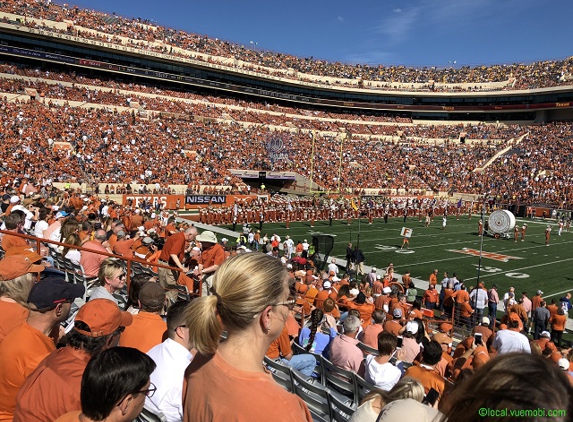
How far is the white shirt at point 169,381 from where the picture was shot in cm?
301

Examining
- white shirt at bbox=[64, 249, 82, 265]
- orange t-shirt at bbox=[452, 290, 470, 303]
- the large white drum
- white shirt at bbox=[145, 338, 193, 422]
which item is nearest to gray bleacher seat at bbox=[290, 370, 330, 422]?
white shirt at bbox=[145, 338, 193, 422]

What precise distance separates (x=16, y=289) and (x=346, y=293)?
23.0 ft

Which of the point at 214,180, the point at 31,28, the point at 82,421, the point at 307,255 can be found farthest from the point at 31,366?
the point at 31,28

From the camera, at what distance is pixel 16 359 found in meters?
2.88

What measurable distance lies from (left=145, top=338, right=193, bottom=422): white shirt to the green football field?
13670 millimetres

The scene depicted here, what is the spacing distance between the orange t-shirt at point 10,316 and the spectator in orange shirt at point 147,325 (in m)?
0.85

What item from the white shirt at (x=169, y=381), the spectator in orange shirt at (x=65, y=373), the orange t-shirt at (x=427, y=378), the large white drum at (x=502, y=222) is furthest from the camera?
the large white drum at (x=502, y=222)

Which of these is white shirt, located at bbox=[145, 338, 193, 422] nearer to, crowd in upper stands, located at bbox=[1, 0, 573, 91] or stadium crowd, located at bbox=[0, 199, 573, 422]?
stadium crowd, located at bbox=[0, 199, 573, 422]

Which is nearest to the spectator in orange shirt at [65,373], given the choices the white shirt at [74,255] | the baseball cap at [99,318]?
the baseball cap at [99,318]

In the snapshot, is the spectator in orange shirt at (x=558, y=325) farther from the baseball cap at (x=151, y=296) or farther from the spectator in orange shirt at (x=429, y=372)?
the baseball cap at (x=151, y=296)

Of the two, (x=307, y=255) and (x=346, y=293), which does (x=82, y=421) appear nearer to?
(x=346, y=293)

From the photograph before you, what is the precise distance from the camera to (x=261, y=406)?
4.91 ft

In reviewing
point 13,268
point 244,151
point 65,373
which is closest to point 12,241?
point 13,268

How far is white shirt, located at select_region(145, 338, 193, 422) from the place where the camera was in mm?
3010
